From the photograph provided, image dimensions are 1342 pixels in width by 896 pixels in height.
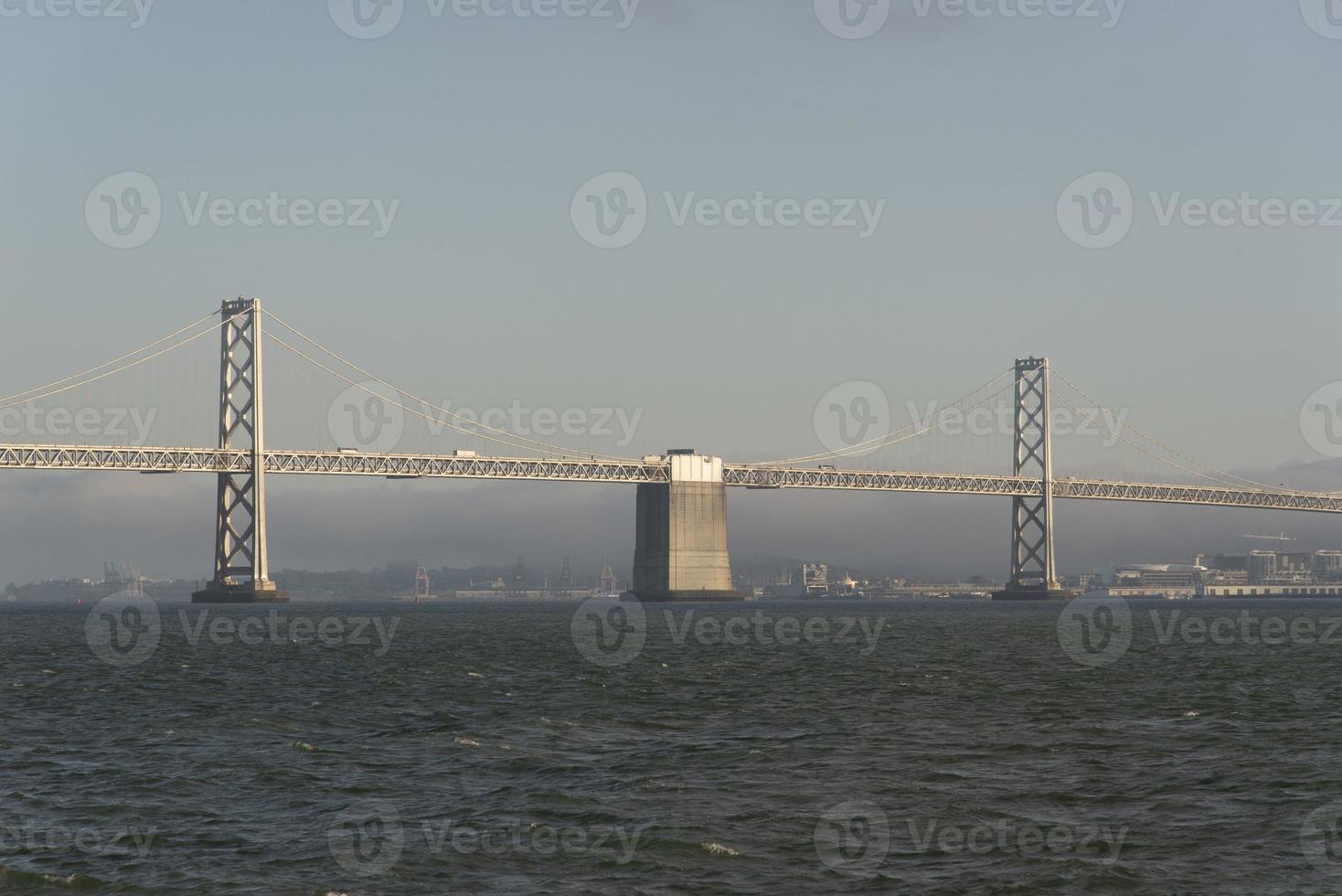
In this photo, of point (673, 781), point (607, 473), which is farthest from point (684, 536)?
point (673, 781)

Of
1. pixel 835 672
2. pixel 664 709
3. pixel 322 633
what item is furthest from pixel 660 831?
pixel 322 633

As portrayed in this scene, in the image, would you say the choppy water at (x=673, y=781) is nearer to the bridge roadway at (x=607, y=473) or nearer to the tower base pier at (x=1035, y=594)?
the bridge roadway at (x=607, y=473)

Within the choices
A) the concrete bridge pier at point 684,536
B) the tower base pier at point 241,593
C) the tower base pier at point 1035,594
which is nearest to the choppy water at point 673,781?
the tower base pier at point 241,593

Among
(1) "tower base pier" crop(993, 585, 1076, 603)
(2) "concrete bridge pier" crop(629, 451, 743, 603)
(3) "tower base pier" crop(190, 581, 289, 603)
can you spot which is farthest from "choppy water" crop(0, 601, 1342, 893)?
(1) "tower base pier" crop(993, 585, 1076, 603)

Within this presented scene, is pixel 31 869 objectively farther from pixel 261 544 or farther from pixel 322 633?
pixel 261 544

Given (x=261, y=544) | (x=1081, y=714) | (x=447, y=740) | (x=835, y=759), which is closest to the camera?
(x=835, y=759)

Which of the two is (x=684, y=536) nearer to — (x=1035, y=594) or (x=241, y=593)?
(x=1035, y=594)
